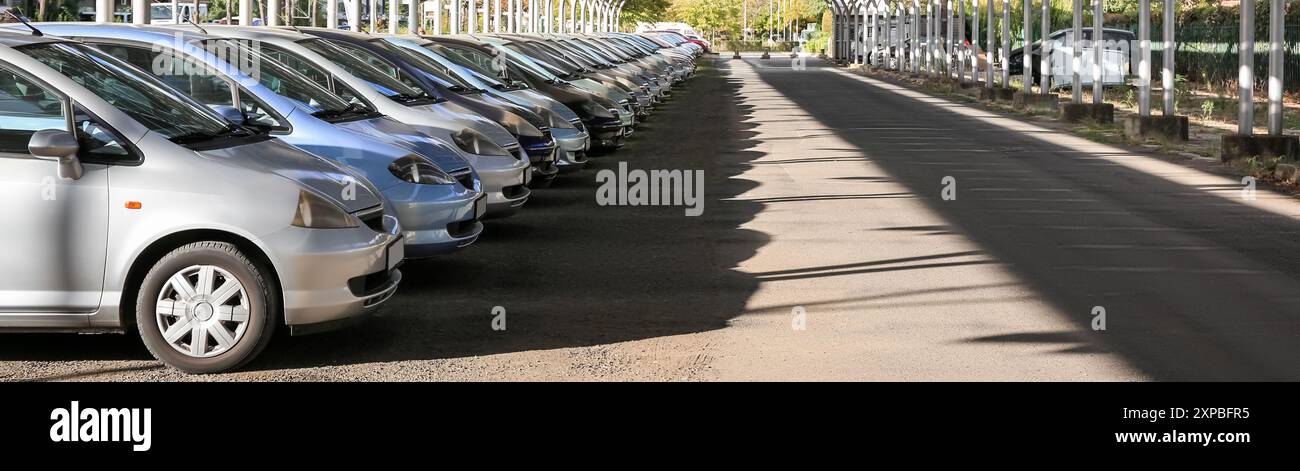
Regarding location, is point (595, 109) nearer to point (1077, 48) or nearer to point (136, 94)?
point (136, 94)

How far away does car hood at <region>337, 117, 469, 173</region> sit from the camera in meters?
10.0

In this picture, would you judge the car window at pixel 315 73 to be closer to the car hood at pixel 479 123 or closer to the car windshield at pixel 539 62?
the car hood at pixel 479 123

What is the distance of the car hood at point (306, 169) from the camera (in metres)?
7.02

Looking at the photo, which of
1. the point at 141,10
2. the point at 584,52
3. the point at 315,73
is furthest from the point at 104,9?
the point at 584,52

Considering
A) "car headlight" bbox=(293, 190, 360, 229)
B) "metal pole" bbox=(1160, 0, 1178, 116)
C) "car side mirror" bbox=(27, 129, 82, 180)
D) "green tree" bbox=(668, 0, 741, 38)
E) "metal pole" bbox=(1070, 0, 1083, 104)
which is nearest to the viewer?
"car side mirror" bbox=(27, 129, 82, 180)

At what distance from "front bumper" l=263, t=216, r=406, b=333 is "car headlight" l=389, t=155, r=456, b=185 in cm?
205

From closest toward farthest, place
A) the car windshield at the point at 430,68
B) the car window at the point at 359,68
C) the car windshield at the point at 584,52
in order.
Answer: the car window at the point at 359,68 → the car windshield at the point at 430,68 → the car windshield at the point at 584,52

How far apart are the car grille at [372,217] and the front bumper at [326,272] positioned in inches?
10.2

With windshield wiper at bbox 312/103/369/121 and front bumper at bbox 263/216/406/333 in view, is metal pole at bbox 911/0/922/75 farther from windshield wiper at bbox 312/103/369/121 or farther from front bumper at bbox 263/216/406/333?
→ front bumper at bbox 263/216/406/333

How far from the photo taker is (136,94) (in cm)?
745

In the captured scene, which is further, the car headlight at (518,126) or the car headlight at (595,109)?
the car headlight at (595,109)

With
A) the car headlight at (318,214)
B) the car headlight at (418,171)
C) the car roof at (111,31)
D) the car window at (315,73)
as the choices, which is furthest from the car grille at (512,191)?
the car headlight at (318,214)

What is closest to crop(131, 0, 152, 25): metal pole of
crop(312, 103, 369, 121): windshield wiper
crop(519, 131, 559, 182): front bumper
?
crop(519, 131, 559, 182): front bumper

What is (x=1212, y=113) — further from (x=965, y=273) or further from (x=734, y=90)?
(x=965, y=273)
